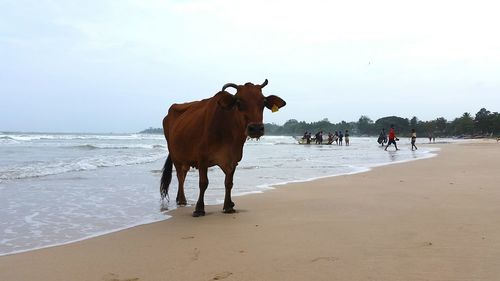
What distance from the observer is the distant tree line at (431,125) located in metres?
106

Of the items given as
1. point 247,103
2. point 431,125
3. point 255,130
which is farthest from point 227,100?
point 431,125

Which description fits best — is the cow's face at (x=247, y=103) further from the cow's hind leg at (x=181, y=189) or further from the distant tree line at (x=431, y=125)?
the distant tree line at (x=431, y=125)

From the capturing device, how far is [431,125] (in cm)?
13188

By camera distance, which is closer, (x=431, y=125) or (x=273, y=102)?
(x=273, y=102)

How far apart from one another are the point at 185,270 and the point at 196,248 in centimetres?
80

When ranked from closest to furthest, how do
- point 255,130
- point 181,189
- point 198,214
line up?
point 255,130 < point 198,214 < point 181,189

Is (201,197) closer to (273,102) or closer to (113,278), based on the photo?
(273,102)

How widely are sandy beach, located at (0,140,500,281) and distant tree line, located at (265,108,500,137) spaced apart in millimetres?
103874

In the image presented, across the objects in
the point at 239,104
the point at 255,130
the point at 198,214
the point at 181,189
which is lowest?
the point at 198,214

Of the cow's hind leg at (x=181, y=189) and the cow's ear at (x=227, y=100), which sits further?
the cow's hind leg at (x=181, y=189)

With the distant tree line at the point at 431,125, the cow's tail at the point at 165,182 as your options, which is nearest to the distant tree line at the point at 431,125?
the distant tree line at the point at 431,125

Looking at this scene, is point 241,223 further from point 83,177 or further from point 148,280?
point 83,177

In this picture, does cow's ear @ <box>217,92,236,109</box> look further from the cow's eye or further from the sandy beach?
the sandy beach

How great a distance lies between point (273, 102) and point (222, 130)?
834mm
